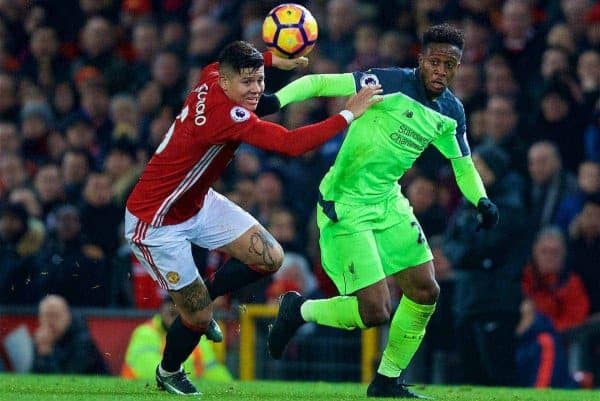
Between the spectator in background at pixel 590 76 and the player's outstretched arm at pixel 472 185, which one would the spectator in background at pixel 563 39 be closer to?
the spectator in background at pixel 590 76

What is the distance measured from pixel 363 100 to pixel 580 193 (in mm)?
4106

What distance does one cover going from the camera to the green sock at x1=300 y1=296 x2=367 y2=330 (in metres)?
10.0

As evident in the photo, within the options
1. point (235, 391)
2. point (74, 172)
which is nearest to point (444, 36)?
point (235, 391)

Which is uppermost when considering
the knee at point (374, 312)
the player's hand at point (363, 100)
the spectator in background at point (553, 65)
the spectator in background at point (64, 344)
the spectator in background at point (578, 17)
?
the spectator in background at point (578, 17)

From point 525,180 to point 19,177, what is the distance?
17.9ft

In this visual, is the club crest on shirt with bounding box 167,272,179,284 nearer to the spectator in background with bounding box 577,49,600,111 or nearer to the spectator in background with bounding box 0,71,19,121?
the spectator in background with bounding box 577,49,600,111

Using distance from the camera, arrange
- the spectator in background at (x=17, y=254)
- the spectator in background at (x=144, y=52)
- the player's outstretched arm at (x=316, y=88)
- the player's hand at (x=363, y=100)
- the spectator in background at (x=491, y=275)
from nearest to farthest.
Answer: the player's hand at (x=363, y=100)
the player's outstretched arm at (x=316, y=88)
the spectator in background at (x=491, y=275)
the spectator in background at (x=17, y=254)
the spectator in background at (x=144, y=52)

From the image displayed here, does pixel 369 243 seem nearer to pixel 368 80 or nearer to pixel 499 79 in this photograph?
pixel 368 80

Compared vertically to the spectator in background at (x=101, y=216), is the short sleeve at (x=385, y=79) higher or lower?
higher

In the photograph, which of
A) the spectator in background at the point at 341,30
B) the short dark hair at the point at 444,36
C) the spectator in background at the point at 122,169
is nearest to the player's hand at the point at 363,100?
the short dark hair at the point at 444,36

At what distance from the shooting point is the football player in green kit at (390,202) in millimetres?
9961

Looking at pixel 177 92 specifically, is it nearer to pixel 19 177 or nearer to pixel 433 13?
pixel 19 177

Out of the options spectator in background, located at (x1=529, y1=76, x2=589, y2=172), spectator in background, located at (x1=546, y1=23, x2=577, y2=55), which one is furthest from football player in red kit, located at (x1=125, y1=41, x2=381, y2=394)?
spectator in background, located at (x1=546, y1=23, x2=577, y2=55)

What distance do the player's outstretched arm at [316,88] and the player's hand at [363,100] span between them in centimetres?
14
